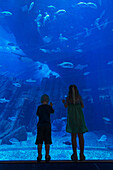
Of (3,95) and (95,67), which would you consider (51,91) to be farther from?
(95,67)

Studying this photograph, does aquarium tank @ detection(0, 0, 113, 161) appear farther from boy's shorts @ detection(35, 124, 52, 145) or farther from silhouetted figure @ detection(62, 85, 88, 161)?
boy's shorts @ detection(35, 124, 52, 145)

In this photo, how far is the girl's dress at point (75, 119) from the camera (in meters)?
2.95

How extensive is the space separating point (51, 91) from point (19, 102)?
3234mm

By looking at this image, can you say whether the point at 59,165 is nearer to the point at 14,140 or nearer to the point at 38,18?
the point at 14,140

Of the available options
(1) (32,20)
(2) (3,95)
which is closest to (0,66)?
(2) (3,95)

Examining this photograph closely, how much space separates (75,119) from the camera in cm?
301

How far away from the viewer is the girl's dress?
2947mm

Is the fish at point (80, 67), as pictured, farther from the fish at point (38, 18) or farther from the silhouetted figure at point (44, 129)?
the silhouetted figure at point (44, 129)

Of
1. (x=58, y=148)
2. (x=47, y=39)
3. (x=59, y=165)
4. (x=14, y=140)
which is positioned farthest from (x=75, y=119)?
(x=47, y=39)

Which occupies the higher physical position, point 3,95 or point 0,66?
point 0,66

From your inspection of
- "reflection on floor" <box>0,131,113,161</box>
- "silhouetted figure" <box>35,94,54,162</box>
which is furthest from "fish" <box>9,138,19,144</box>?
"silhouetted figure" <box>35,94,54,162</box>

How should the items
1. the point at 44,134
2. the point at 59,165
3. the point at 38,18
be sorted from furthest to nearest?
the point at 38,18, the point at 44,134, the point at 59,165

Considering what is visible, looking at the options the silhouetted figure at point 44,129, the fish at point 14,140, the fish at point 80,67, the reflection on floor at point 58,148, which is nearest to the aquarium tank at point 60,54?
the fish at point 80,67

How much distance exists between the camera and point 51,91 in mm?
14523
